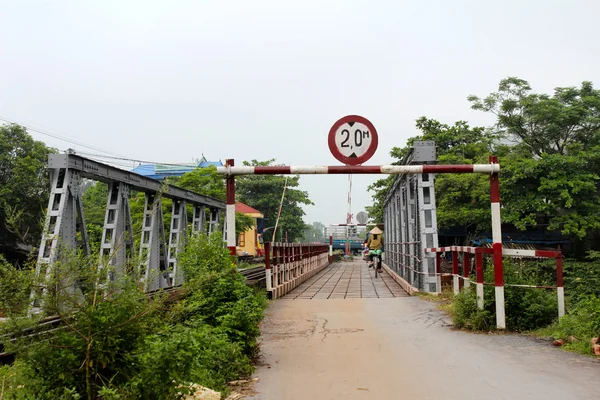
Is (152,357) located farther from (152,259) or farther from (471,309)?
(152,259)

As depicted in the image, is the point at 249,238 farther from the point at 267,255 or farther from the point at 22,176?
the point at 267,255

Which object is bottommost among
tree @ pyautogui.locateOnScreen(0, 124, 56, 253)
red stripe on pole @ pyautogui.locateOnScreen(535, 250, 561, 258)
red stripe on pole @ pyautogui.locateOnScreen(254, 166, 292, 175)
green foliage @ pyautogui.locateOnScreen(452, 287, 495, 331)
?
green foliage @ pyautogui.locateOnScreen(452, 287, 495, 331)

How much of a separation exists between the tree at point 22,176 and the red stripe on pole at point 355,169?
65.4ft

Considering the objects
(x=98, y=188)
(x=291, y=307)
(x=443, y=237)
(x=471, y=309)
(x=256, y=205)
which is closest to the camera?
(x=471, y=309)

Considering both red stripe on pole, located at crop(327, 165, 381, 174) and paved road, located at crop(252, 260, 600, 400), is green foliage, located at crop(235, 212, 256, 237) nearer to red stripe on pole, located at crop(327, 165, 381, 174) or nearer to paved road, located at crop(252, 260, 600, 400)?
paved road, located at crop(252, 260, 600, 400)

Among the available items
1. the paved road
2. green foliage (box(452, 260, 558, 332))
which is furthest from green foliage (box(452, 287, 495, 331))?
the paved road

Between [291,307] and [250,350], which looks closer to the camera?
[250,350]

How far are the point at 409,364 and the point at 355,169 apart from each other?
3.04 metres

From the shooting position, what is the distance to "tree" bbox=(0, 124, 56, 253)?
2439 cm

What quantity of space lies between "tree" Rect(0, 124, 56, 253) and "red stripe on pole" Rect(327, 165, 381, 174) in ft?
65.4

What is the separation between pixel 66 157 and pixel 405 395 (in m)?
6.86

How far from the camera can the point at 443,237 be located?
32.3m

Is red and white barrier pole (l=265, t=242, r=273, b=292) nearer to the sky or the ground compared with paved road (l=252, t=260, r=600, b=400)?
nearer to the sky

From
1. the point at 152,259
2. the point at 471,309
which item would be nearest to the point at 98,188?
the point at 152,259
